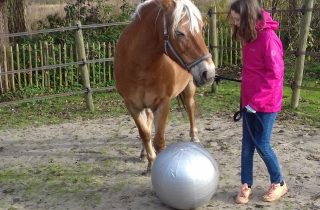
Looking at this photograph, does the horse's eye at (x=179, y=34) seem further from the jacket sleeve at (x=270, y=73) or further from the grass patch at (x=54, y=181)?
the grass patch at (x=54, y=181)

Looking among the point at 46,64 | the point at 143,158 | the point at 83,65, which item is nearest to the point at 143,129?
the point at 143,158

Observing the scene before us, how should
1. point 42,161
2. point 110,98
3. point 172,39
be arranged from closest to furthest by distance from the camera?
point 172,39 < point 42,161 < point 110,98

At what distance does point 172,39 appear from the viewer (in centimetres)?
341

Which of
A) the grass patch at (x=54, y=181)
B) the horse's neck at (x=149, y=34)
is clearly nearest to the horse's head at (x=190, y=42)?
the horse's neck at (x=149, y=34)

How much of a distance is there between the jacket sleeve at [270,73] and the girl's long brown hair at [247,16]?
5.3 inches

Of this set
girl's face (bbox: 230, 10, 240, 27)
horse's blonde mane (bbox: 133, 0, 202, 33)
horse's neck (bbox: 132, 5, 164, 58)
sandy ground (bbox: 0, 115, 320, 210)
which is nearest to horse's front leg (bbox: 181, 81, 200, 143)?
sandy ground (bbox: 0, 115, 320, 210)

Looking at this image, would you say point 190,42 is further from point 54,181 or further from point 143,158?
point 54,181

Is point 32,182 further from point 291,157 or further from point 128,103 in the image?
point 291,157

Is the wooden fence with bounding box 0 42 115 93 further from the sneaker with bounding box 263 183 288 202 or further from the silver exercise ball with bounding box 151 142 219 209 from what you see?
the sneaker with bounding box 263 183 288 202

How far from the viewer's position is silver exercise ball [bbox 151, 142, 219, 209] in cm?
324

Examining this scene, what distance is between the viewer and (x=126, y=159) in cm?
477

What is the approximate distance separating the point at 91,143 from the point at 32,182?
122 centimetres

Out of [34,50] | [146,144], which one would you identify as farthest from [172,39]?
[34,50]

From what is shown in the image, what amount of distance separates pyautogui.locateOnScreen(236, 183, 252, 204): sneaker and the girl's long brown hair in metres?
1.18
